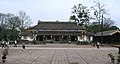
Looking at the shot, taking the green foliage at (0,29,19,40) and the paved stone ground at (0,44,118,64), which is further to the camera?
the green foliage at (0,29,19,40)

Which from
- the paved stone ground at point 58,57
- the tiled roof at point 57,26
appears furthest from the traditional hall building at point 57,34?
the paved stone ground at point 58,57

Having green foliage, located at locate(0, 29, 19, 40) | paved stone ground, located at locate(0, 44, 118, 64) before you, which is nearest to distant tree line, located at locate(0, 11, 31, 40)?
green foliage, located at locate(0, 29, 19, 40)

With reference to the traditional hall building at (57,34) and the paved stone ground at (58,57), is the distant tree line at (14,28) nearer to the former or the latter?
the traditional hall building at (57,34)

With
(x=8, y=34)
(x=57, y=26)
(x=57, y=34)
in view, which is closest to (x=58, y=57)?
(x=8, y=34)

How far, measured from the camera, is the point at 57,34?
7656 cm

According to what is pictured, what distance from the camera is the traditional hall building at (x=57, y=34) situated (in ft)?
251

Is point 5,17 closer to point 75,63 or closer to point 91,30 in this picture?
point 91,30

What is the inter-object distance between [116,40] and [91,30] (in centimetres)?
2543

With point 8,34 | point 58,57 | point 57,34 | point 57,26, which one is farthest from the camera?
point 57,26

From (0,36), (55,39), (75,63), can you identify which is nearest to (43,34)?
(55,39)

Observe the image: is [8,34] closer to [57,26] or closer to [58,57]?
[57,26]

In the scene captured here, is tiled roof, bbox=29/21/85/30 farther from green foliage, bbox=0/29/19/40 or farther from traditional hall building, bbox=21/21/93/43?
green foliage, bbox=0/29/19/40

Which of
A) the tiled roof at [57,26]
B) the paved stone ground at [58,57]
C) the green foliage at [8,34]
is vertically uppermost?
the tiled roof at [57,26]

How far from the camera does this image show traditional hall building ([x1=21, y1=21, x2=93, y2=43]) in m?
76.4
